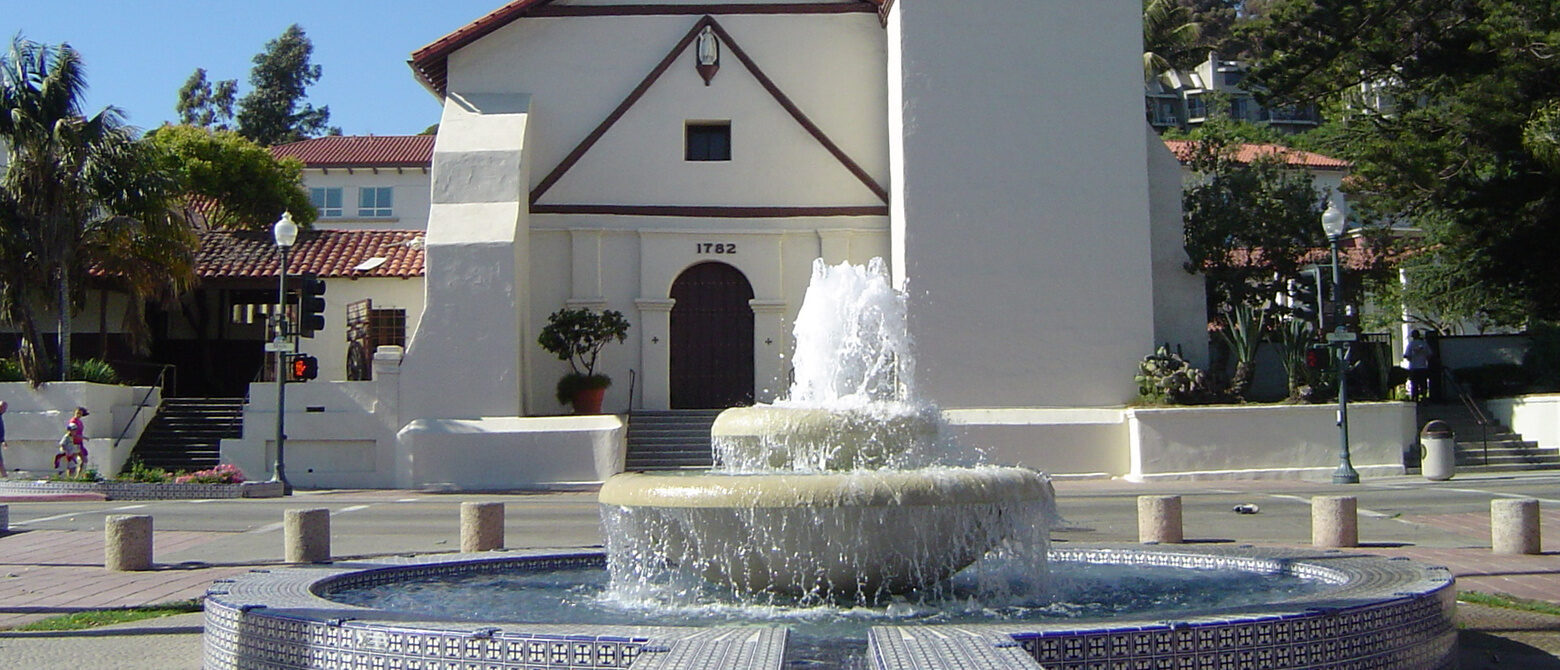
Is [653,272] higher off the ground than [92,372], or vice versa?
[653,272]

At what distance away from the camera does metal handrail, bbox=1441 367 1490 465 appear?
25.6 metres

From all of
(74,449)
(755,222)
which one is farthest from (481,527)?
(755,222)

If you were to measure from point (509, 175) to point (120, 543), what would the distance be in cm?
1516

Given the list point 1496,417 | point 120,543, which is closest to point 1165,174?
point 1496,417

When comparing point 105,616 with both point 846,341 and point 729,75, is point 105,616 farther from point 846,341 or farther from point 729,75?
point 729,75

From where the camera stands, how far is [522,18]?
29.0 m

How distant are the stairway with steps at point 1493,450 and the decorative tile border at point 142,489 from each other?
19.8 meters

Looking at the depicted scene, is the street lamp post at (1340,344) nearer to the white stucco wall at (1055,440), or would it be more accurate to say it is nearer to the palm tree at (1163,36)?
the white stucco wall at (1055,440)

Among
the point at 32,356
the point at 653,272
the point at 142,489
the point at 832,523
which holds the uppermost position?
the point at 653,272

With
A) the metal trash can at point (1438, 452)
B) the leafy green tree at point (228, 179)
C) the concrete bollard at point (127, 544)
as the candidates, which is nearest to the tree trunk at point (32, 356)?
the leafy green tree at point (228, 179)

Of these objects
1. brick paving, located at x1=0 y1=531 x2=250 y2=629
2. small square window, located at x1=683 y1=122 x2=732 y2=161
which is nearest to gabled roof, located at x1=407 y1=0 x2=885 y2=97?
small square window, located at x1=683 y1=122 x2=732 y2=161

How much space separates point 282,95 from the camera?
2943 inches

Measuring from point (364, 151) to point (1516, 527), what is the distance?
162ft

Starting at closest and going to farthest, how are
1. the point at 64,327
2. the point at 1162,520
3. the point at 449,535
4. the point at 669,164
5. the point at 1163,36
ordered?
the point at 1162,520
the point at 449,535
the point at 64,327
the point at 669,164
the point at 1163,36
